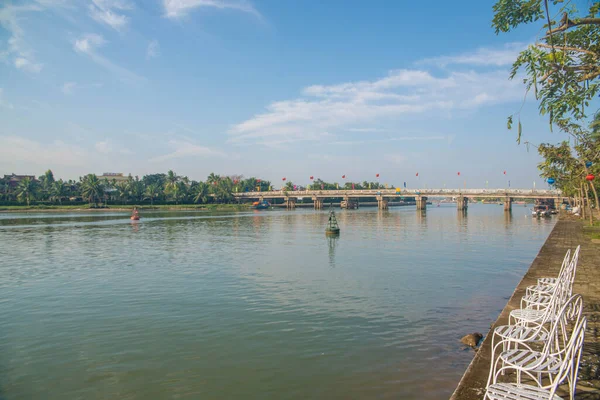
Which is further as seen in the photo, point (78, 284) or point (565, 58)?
point (78, 284)

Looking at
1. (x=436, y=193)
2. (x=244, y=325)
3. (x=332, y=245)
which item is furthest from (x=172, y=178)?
(x=244, y=325)

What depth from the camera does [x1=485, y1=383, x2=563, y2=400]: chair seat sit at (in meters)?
5.14

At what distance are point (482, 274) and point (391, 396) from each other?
16.3 meters

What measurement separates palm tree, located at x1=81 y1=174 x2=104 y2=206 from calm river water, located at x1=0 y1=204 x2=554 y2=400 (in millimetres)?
126714

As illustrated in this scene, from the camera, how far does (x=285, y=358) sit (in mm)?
11055

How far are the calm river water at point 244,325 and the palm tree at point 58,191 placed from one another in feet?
423

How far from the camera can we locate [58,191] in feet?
461

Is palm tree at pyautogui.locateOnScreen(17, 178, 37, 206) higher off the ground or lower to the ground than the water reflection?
higher

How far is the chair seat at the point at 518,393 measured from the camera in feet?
16.9

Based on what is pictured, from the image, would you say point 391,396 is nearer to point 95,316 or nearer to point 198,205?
point 95,316

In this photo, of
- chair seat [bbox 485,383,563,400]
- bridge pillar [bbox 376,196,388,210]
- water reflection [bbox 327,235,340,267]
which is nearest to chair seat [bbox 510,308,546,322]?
chair seat [bbox 485,383,563,400]

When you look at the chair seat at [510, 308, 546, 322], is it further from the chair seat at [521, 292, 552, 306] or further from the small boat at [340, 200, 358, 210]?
the small boat at [340, 200, 358, 210]

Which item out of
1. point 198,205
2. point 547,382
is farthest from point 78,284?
point 198,205

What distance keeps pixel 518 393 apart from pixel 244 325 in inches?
395
